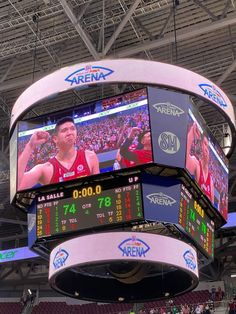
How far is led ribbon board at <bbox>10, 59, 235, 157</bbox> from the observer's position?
10.9 metres

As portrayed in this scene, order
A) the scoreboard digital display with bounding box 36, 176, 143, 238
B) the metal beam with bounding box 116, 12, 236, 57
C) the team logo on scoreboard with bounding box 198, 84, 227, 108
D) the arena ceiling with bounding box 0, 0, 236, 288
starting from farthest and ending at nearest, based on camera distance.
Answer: the arena ceiling with bounding box 0, 0, 236, 288 → the metal beam with bounding box 116, 12, 236, 57 → the team logo on scoreboard with bounding box 198, 84, 227, 108 → the scoreboard digital display with bounding box 36, 176, 143, 238

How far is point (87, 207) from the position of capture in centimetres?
1079

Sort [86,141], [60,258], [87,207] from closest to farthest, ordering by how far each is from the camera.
Result: [60,258] < [87,207] < [86,141]

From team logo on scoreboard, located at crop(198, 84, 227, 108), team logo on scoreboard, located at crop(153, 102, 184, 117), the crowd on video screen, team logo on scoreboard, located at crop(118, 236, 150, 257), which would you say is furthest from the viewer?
team logo on scoreboard, located at crop(198, 84, 227, 108)

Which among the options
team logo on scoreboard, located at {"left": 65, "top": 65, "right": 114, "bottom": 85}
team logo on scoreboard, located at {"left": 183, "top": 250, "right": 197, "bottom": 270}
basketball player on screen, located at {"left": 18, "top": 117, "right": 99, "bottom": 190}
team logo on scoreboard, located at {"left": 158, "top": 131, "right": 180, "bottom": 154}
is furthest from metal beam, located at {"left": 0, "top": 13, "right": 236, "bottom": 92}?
team logo on scoreboard, located at {"left": 183, "top": 250, "right": 197, "bottom": 270}

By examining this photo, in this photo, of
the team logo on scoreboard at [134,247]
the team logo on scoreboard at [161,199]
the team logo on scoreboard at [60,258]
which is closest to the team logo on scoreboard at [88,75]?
the team logo on scoreboard at [161,199]

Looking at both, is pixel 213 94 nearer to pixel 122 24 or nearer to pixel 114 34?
pixel 122 24

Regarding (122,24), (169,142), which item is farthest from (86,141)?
(122,24)

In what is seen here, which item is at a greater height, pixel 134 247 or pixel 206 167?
pixel 206 167

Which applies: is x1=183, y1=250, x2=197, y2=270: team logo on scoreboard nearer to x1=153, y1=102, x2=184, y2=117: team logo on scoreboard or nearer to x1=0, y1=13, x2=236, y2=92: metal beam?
Answer: x1=153, y1=102, x2=184, y2=117: team logo on scoreboard

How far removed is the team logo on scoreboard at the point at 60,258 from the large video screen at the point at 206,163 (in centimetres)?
277

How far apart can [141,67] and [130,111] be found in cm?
87

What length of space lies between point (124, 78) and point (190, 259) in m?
3.61

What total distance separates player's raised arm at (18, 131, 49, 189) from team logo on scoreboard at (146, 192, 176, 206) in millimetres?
2265
